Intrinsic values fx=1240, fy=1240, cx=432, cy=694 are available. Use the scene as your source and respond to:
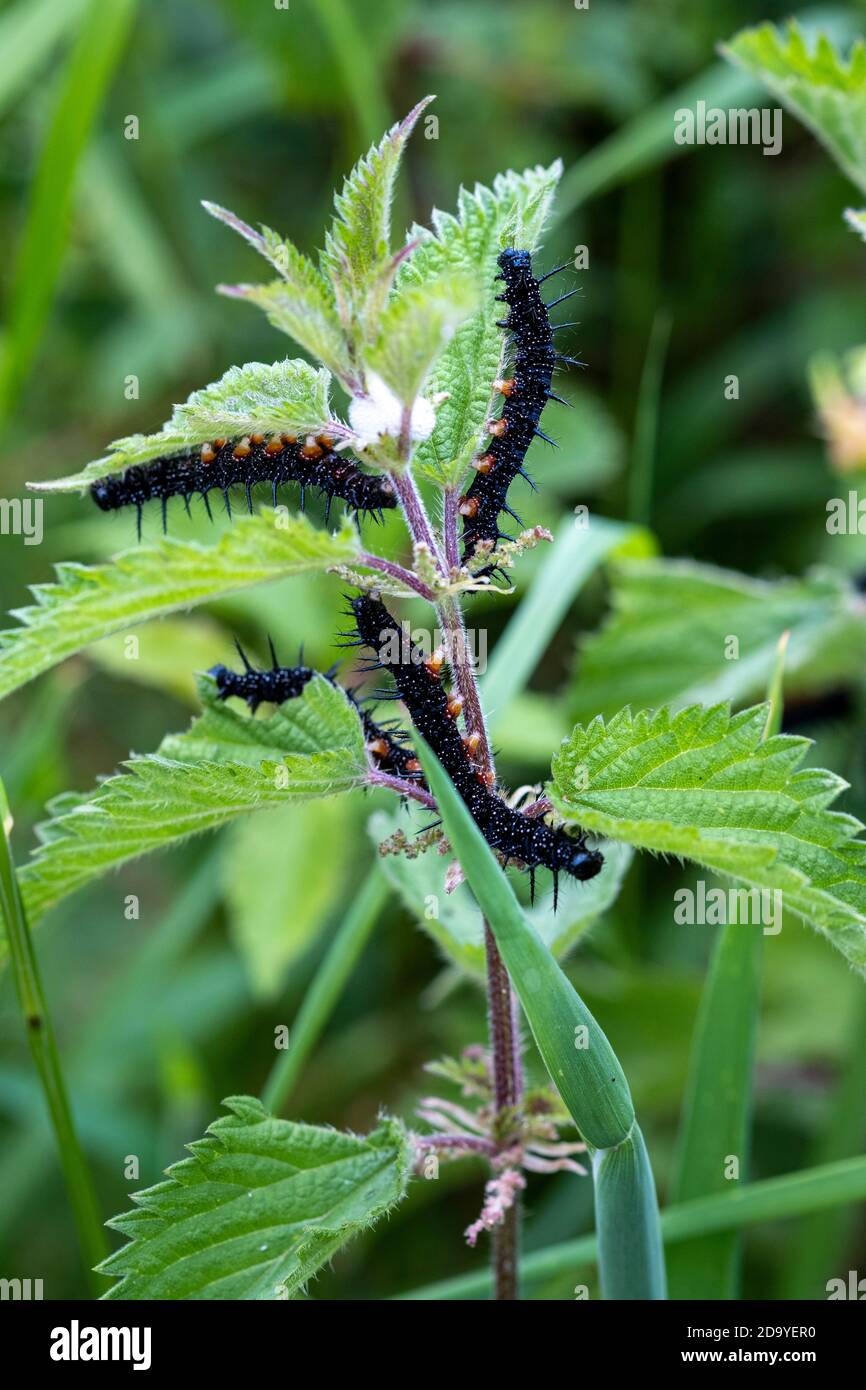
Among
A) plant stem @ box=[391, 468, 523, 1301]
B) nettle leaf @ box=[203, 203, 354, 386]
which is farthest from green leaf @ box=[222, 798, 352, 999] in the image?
nettle leaf @ box=[203, 203, 354, 386]

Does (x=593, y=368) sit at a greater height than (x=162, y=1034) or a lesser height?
greater

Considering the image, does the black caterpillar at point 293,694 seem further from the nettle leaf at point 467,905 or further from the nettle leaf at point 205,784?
the nettle leaf at point 467,905

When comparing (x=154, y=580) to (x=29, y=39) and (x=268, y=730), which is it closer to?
(x=268, y=730)

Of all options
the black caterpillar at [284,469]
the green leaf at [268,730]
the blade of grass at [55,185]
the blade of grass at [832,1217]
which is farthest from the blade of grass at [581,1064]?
the blade of grass at [55,185]

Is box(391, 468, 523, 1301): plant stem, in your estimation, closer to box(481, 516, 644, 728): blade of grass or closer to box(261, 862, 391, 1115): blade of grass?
box(261, 862, 391, 1115): blade of grass
